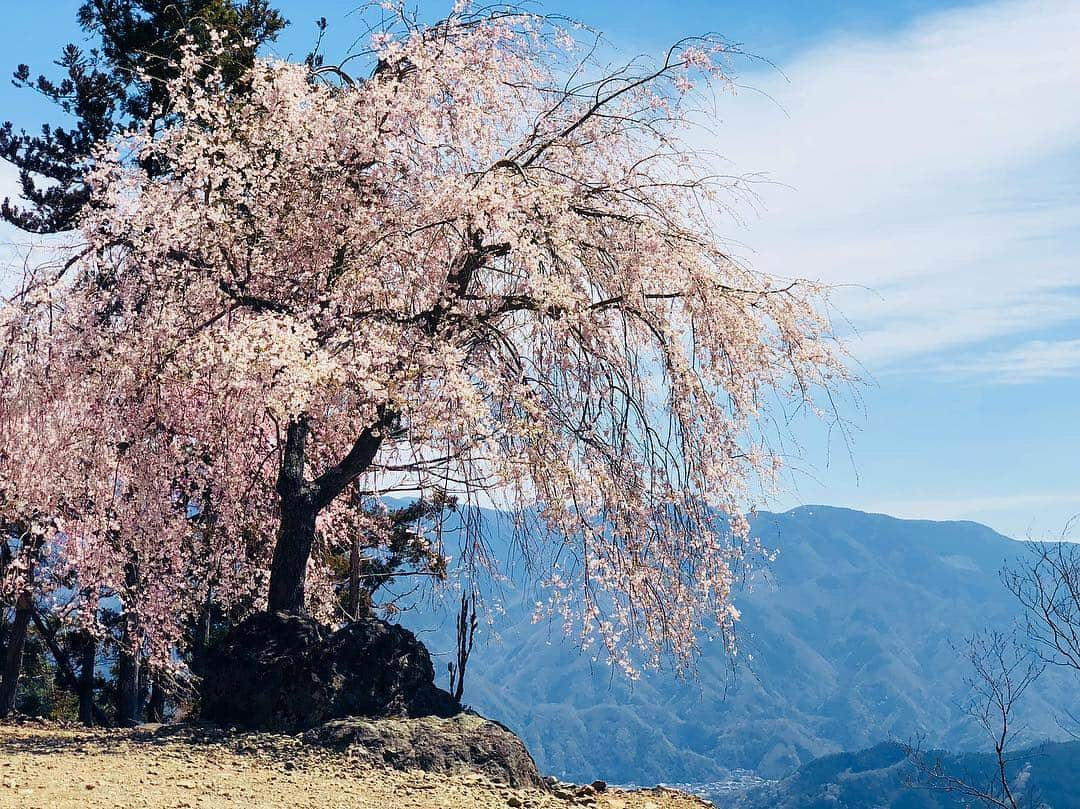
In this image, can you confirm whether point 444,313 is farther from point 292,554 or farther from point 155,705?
point 155,705

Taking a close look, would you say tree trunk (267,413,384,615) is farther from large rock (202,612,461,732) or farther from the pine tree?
the pine tree

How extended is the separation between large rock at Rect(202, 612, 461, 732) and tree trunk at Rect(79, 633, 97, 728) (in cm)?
1527

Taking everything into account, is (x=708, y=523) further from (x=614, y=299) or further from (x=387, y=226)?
(x=387, y=226)

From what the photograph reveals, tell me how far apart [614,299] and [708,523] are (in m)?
2.71

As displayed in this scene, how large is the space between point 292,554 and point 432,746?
3.53 m

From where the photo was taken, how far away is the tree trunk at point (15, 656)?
21.6 m

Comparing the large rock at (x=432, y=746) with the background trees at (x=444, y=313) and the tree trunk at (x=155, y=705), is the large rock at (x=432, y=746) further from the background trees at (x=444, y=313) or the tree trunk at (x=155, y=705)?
the tree trunk at (x=155, y=705)

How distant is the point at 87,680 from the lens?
81.8ft

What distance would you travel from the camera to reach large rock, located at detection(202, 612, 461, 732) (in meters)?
10.5

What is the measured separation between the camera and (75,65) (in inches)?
864

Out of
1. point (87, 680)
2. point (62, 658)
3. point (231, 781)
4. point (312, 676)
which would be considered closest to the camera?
point (231, 781)

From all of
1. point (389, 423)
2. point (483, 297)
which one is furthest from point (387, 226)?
point (389, 423)

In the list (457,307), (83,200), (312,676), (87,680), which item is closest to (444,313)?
(457,307)

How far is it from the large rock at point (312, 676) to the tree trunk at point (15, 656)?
1283 cm
